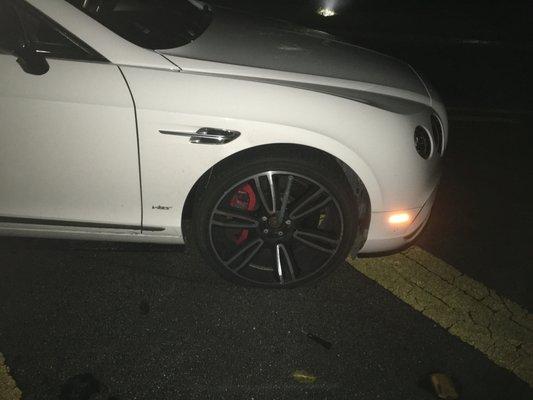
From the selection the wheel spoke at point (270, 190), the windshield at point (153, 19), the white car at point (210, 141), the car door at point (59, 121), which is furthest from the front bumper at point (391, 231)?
the windshield at point (153, 19)

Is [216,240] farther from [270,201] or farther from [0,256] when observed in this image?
[0,256]

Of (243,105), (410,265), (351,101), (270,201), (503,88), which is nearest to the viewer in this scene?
(243,105)

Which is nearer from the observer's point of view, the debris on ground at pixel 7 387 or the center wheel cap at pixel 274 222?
the debris on ground at pixel 7 387

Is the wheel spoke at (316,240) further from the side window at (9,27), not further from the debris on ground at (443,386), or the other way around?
the side window at (9,27)

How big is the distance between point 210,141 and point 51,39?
0.79 metres

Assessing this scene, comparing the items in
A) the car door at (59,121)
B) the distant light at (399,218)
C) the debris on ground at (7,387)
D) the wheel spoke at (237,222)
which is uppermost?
the car door at (59,121)

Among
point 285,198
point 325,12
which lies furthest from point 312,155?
point 325,12

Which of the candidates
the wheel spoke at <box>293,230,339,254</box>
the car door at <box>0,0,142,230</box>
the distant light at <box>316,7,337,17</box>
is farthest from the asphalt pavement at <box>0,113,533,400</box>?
the distant light at <box>316,7,337,17</box>

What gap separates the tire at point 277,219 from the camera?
187 cm

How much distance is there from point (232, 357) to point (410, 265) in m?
1.20

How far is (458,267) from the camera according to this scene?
2.44m

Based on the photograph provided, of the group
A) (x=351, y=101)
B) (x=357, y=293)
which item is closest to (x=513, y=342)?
(x=357, y=293)

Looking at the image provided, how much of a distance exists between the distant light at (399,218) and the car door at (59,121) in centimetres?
122

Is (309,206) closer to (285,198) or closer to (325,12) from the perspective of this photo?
(285,198)
